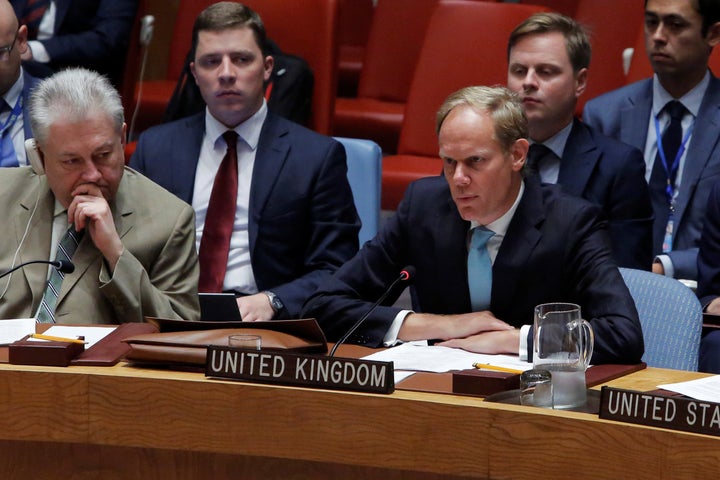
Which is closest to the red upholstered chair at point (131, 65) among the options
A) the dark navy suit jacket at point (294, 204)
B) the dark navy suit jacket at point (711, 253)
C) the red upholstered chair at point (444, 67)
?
the red upholstered chair at point (444, 67)

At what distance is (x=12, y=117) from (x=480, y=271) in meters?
1.80

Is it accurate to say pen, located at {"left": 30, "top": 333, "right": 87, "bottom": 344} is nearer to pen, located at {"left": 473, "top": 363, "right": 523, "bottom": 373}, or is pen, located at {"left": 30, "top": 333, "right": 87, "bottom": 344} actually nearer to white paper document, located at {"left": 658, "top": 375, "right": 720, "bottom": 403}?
pen, located at {"left": 473, "top": 363, "right": 523, "bottom": 373}

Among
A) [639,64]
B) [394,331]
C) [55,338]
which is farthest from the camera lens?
[639,64]

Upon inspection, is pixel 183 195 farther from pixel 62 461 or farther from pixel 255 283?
Result: pixel 62 461

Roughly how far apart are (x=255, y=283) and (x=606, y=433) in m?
1.64

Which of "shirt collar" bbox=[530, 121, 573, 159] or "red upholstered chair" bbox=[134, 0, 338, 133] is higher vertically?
"red upholstered chair" bbox=[134, 0, 338, 133]

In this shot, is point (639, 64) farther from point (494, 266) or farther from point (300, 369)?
point (300, 369)

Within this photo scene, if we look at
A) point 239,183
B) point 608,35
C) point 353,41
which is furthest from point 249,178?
point 353,41

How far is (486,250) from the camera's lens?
2521 mm

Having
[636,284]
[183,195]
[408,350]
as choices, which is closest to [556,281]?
[636,284]

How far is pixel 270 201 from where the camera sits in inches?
126

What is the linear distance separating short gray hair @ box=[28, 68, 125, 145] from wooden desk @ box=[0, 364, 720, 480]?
714mm

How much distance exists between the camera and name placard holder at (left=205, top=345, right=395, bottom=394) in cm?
185

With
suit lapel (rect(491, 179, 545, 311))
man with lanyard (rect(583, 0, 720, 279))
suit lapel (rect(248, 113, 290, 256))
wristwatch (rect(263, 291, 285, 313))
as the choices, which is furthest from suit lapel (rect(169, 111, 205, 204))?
man with lanyard (rect(583, 0, 720, 279))
